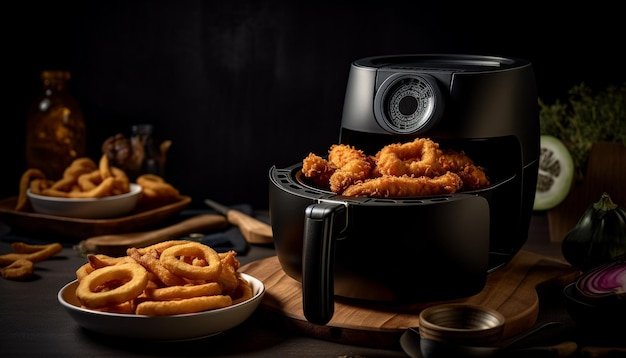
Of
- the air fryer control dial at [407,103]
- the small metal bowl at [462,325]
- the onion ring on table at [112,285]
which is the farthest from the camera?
the air fryer control dial at [407,103]

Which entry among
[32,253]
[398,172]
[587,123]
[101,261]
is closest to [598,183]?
[587,123]

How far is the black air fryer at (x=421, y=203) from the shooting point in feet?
5.03

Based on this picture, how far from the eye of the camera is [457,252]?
1586 mm

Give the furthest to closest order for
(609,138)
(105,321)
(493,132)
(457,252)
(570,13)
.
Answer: (570,13)
(609,138)
(493,132)
(457,252)
(105,321)

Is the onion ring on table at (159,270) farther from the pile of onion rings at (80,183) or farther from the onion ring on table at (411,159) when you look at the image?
the pile of onion rings at (80,183)

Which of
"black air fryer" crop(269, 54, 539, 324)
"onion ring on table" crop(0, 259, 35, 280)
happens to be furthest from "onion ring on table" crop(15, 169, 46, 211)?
"black air fryer" crop(269, 54, 539, 324)

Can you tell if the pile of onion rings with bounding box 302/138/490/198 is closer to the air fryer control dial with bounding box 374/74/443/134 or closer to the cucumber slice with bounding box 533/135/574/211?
the air fryer control dial with bounding box 374/74/443/134

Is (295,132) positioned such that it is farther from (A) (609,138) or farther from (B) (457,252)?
(B) (457,252)

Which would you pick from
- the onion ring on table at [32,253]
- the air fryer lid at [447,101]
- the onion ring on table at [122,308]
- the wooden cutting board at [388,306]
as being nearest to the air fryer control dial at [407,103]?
the air fryer lid at [447,101]

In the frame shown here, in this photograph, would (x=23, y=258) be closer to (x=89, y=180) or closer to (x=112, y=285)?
(x=89, y=180)

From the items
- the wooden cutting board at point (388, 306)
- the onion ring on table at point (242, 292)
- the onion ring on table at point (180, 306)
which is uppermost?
the onion ring on table at point (180, 306)

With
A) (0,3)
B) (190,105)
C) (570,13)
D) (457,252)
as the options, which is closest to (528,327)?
(457,252)

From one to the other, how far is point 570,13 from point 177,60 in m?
1.10

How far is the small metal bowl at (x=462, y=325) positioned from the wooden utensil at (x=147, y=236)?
95 centimetres
